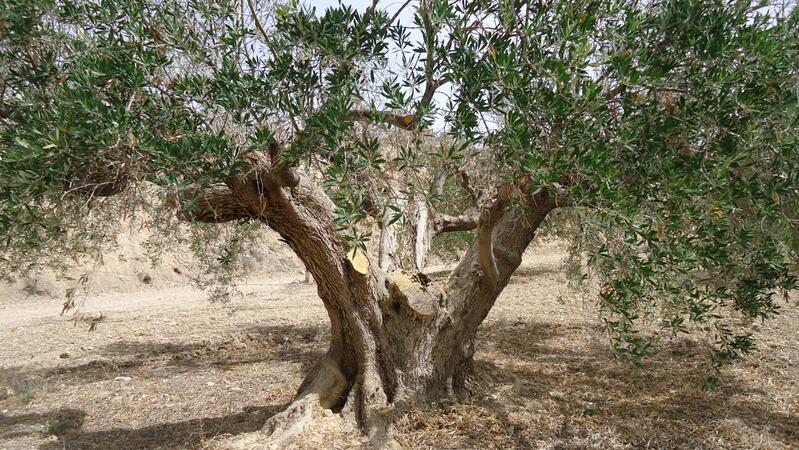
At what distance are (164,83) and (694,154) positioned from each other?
338 cm

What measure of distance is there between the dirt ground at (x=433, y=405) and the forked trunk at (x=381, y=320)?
269 mm

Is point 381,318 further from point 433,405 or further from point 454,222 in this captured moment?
Result: point 454,222

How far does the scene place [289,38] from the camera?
3215 millimetres

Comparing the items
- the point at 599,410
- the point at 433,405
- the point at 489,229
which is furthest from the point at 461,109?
the point at 599,410

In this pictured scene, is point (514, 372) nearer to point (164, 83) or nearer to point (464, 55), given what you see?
point (464, 55)

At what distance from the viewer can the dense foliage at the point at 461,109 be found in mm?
2859

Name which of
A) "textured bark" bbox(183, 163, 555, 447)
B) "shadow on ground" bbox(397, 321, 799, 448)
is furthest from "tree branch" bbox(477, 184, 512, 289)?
"shadow on ground" bbox(397, 321, 799, 448)

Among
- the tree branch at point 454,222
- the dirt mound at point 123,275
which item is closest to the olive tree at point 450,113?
the tree branch at point 454,222

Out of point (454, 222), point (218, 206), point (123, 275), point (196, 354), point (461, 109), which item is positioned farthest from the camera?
point (123, 275)

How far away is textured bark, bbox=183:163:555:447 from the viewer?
4.44 metres

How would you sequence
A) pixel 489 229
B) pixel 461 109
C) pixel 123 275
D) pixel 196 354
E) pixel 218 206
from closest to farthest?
pixel 461 109, pixel 218 206, pixel 489 229, pixel 196 354, pixel 123 275

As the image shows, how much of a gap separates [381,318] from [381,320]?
18 millimetres

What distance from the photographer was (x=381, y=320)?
4.84m

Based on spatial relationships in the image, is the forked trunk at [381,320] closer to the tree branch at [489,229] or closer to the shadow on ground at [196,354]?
the tree branch at [489,229]
